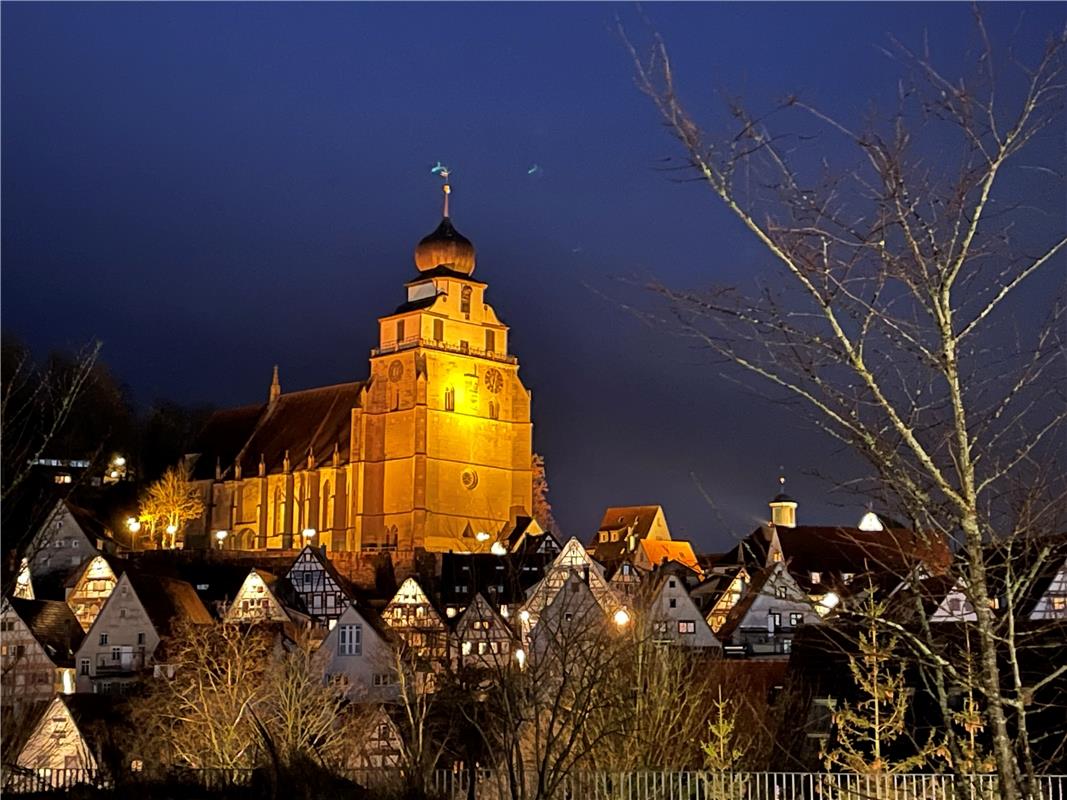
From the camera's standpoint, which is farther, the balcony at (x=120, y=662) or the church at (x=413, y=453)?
the church at (x=413, y=453)

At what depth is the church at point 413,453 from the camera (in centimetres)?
10919

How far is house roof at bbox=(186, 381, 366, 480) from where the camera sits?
11888cm

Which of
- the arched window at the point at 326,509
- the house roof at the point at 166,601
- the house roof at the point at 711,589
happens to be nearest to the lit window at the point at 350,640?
the house roof at the point at 166,601

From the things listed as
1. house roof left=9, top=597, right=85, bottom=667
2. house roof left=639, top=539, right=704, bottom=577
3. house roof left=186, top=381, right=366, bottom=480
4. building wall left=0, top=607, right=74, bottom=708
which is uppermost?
house roof left=186, top=381, right=366, bottom=480

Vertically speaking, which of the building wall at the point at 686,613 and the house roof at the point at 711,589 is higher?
the house roof at the point at 711,589

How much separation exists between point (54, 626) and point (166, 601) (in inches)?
216

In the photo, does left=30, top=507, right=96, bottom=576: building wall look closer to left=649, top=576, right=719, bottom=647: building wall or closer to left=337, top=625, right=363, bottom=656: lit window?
left=337, top=625, right=363, bottom=656: lit window

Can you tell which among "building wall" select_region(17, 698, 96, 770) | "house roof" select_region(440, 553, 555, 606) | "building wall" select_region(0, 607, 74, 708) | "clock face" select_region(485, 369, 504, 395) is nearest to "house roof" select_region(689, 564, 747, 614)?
"house roof" select_region(440, 553, 555, 606)

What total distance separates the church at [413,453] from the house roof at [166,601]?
26.4 m

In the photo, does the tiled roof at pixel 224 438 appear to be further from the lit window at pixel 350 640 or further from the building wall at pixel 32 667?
the lit window at pixel 350 640

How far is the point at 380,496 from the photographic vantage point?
111 meters

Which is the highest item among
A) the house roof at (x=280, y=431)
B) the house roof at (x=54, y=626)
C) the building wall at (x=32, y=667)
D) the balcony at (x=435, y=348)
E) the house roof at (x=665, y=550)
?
the balcony at (x=435, y=348)

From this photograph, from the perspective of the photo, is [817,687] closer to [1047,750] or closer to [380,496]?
[1047,750]

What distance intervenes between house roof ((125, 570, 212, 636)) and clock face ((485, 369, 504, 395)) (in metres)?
40.9
